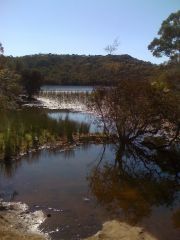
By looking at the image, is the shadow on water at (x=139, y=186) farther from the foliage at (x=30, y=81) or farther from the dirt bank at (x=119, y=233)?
the foliage at (x=30, y=81)

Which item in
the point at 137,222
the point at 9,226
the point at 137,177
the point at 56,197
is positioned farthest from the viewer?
the point at 137,177

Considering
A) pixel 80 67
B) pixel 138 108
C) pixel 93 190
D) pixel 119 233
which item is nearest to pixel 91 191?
pixel 93 190

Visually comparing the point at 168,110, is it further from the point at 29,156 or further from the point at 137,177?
the point at 29,156

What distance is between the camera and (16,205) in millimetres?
9633

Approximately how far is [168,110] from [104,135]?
428 centimetres

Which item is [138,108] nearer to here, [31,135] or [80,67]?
[31,135]

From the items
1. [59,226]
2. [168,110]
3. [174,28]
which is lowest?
[59,226]

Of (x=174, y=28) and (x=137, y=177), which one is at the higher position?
(x=174, y=28)

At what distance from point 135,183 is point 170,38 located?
76.4ft

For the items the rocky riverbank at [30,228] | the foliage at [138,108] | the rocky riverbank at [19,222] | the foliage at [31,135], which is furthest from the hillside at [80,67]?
the rocky riverbank at [30,228]

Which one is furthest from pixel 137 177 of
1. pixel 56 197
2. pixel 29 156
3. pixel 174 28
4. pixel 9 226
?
pixel 174 28

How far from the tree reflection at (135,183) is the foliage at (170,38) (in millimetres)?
18527

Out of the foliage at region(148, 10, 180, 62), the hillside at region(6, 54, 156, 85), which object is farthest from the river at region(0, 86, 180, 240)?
the hillside at region(6, 54, 156, 85)

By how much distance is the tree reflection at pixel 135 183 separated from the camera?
32.7 ft
